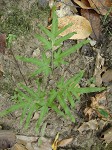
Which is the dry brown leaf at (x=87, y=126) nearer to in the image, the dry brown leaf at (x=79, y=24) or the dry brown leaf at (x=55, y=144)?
the dry brown leaf at (x=55, y=144)

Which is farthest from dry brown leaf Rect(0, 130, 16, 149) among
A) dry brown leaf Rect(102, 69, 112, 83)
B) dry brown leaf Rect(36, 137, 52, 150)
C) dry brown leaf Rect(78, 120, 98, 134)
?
dry brown leaf Rect(102, 69, 112, 83)

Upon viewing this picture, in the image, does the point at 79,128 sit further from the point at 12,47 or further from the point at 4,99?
the point at 12,47

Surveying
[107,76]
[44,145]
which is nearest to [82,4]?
[107,76]

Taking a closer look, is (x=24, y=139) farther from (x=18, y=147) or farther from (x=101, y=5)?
(x=101, y=5)

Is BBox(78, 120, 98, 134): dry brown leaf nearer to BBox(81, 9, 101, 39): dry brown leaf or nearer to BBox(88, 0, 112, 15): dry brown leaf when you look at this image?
BBox(81, 9, 101, 39): dry brown leaf

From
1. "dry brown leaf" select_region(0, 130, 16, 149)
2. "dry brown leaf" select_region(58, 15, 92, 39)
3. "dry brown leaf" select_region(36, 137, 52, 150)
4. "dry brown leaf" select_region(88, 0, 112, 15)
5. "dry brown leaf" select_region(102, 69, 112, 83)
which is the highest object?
"dry brown leaf" select_region(88, 0, 112, 15)

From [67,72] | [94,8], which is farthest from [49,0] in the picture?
[67,72]
